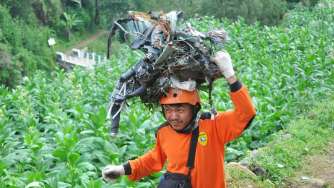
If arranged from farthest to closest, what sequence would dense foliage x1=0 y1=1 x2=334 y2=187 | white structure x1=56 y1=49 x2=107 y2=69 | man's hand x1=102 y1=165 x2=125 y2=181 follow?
white structure x1=56 y1=49 x2=107 y2=69 < dense foliage x1=0 y1=1 x2=334 y2=187 < man's hand x1=102 y1=165 x2=125 y2=181

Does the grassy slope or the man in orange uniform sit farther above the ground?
the man in orange uniform

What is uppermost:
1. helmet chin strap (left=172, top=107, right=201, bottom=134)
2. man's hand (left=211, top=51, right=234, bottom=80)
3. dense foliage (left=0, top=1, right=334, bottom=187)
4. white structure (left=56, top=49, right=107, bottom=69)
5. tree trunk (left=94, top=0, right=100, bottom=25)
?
man's hand (left=211, top=51, right=234, bottom=80)

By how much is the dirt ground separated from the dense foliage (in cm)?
99

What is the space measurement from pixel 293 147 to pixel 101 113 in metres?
2.48

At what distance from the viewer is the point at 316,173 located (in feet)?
18.4

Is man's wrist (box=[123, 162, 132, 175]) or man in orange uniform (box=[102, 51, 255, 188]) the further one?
man's wrist (box=[123, 162, 132, 175])

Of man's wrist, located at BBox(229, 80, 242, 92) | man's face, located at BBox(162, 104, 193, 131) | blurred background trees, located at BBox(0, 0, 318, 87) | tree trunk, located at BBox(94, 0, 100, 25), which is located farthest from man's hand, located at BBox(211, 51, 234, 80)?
tree trunk, located at BBox(94, 0, 100, 25)

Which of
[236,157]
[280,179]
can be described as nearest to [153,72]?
[280,179]

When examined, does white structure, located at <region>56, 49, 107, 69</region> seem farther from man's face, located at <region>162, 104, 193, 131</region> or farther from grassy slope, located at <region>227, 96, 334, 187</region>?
man's face, located at <region>162, 104, 193, 131</region>

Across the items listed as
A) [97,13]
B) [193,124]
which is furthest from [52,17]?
[193,124]

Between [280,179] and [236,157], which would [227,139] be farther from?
[236,157]

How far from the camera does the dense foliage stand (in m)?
5.82

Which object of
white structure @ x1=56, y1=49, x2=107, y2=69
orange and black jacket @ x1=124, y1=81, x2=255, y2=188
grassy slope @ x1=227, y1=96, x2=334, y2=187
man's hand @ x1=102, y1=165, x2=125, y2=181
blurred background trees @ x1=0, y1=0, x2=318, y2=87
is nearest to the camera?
orange and black jacket @ x1=124, y1=81, x2=255, y2=188

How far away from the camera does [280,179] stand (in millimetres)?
5363
